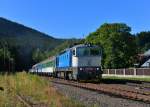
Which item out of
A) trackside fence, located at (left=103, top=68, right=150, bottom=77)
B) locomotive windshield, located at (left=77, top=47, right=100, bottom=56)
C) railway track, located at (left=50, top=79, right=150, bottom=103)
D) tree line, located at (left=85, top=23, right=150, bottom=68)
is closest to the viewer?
railway track, located at (left=50, top=79, right=150, bottom=103)

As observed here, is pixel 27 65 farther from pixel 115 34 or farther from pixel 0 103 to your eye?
pixel 0 103

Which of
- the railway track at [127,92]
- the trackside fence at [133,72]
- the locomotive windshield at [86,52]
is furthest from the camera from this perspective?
the trackside fence at [133,72]

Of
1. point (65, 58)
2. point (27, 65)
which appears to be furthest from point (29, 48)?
point (65, 58)

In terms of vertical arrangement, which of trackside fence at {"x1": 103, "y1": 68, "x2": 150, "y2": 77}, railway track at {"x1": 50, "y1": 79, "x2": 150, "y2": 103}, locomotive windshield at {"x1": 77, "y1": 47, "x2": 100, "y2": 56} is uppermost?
locomotive windshield at {"x1": 77, "y1": 47, "x2": 100, "y2": 56}

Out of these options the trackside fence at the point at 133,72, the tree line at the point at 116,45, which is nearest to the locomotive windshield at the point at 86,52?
the trackside fence at the point at 133,72

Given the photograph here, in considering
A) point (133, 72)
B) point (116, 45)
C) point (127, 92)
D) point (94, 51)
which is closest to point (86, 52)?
point (94, 51)

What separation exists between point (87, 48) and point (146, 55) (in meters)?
79.7

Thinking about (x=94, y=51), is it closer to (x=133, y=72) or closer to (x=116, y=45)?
(x=133, y=72)

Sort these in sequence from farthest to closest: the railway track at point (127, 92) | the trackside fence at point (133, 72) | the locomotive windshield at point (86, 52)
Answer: the trackside fence at point (133, 72) < the locomotive windshield at point (86, 52) < the railway track at point (127, 92)

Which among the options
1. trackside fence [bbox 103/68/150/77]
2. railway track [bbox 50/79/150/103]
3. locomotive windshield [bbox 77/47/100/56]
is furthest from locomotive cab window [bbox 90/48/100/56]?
trackside fence [bbox 103/68/150/77]

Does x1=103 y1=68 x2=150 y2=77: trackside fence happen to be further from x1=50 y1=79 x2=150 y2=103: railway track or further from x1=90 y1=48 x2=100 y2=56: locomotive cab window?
x1=50 y1=79 x2=150 y2=103: railway track

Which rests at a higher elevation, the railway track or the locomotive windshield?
the locomotive windshield

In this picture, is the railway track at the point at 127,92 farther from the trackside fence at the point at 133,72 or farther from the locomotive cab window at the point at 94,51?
the trackside fence at the point at 133,72

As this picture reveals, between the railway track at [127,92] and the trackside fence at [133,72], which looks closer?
the railway track at [127,92]
